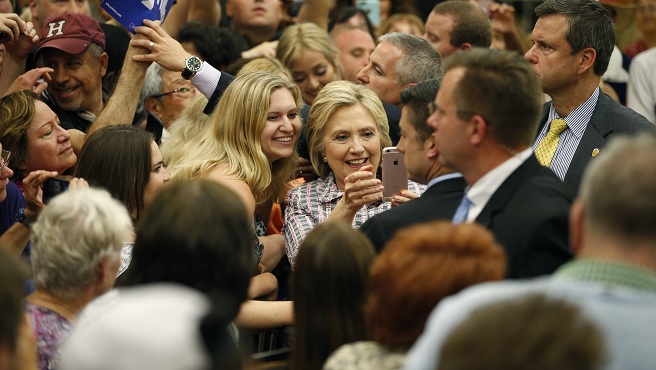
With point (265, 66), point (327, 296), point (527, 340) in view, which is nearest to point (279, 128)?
point (265, 66)

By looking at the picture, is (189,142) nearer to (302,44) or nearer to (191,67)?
(191,67)

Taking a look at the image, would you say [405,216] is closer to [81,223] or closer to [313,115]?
[81,223]

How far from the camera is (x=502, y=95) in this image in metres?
3.28

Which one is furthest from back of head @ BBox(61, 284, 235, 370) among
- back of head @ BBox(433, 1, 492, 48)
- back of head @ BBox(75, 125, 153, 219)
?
back of head @ BBox(433, 1, 492, 48)

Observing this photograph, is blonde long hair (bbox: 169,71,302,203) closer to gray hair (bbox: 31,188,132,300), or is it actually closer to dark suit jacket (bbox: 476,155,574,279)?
gray hair (bbox: 31,188,132,300)

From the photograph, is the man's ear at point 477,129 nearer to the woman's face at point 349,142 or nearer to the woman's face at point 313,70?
the woman's face at point 349,142

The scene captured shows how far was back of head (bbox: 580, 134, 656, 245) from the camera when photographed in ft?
7.34

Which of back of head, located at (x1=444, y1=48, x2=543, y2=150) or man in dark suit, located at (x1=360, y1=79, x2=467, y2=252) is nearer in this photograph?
back of head, located at (x1=444, y1=48, x2=543, y2=150)

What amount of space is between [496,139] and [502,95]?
147mm

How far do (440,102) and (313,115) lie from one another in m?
1.74

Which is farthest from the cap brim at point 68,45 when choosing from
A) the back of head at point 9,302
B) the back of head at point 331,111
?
the back of head at point 9,302

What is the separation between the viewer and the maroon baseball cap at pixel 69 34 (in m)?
5.59

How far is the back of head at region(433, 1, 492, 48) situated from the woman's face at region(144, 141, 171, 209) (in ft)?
9.55

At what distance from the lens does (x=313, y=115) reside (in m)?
5.09
